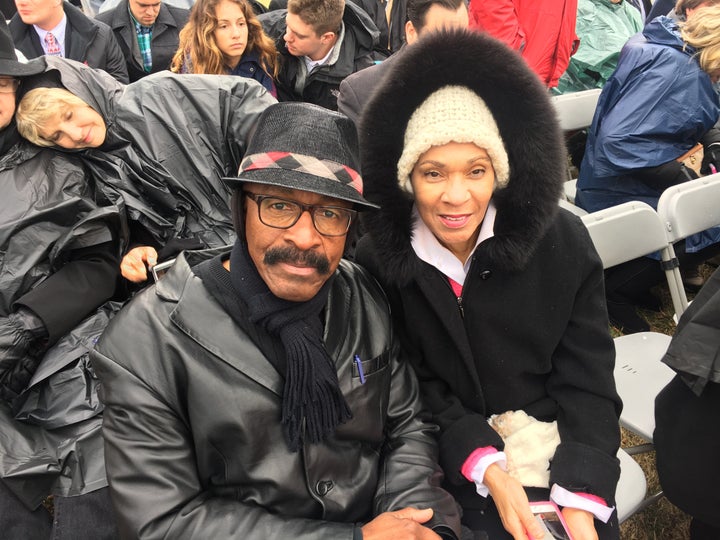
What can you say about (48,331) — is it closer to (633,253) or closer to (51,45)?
(633,253)

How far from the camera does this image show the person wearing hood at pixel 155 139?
245 centimetres

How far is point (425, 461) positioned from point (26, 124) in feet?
6.94

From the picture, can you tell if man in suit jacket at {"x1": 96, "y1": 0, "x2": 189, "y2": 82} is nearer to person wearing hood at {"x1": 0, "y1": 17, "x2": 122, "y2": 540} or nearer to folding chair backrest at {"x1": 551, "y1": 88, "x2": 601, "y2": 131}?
person wearing hood at {"x1": 0, "y1": 17, "x2": 122, "y2": 540}

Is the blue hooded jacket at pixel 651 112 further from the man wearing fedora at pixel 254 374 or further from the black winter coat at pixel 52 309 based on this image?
the black winter coat at pixel 52 309

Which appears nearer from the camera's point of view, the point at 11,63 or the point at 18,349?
the point at 18,349

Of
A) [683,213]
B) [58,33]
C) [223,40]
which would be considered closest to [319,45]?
[223,40]

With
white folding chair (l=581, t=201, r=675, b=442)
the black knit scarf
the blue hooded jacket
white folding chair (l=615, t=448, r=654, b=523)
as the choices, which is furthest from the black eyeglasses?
the blue hooded jacket

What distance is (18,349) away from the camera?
84.0 inches

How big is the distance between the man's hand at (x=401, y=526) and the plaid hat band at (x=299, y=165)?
0.91 m

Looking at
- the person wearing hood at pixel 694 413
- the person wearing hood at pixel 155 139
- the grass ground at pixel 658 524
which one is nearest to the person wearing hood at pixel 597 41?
the person wearing hood at pixel 155 139

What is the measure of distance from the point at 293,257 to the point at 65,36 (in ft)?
14.7

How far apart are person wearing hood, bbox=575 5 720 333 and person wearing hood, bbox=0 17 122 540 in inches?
118

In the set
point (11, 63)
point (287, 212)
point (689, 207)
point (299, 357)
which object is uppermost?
point (287, 212)

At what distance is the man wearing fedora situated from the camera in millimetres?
1437
